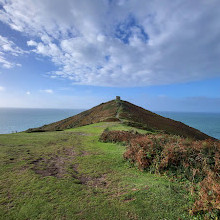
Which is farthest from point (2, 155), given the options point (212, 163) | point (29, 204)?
point (212, 163)

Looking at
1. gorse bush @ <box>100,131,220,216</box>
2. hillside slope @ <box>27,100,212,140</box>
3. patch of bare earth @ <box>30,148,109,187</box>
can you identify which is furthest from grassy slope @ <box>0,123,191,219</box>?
hillside slope @ <box>27,100,212,140</box>

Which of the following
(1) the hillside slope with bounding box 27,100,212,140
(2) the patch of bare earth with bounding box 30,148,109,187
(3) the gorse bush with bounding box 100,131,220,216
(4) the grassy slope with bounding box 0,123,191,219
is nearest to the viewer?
(4) the grassy slope with bounding box 0,123,191,219

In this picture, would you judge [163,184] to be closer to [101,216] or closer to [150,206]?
[150,206]

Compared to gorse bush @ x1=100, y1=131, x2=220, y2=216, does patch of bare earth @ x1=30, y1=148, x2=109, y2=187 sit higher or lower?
lower

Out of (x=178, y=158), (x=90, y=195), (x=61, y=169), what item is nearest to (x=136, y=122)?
(x=178, y=158)

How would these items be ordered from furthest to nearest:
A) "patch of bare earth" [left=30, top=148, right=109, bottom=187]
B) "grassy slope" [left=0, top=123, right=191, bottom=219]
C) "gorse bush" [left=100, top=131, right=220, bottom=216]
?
1. "gorse bush" [left=100, top=131, right=220, bottom=216]
2. "patch of bare earth" [left=30, top=148, right=109, bottom=187]
3. "grassy slope" [left=0, top=123, right=191, bottom=219]

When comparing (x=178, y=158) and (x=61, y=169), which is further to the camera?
(x=61, y=169)

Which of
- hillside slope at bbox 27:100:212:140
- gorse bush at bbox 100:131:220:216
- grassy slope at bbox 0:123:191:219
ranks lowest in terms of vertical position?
grassy slope at bbox 0:123:191:219

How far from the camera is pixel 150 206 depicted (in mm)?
3701

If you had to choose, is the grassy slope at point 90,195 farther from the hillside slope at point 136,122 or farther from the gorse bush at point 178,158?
the hillside slope at point 136,122

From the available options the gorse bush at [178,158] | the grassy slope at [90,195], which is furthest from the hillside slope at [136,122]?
the grassy slope at [90,195]

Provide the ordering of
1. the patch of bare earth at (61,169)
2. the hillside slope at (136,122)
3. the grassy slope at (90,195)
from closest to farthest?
the grassy slope at (90,195) → the patch of bare earth at (61,169) → the hillside slope at (136,122)

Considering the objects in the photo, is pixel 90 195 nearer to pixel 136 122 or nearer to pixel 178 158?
pixel 178 158

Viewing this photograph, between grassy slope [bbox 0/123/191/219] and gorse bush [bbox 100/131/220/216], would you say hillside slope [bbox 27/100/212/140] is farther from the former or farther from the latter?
grassy slope [bbox 0/123/191/219]
